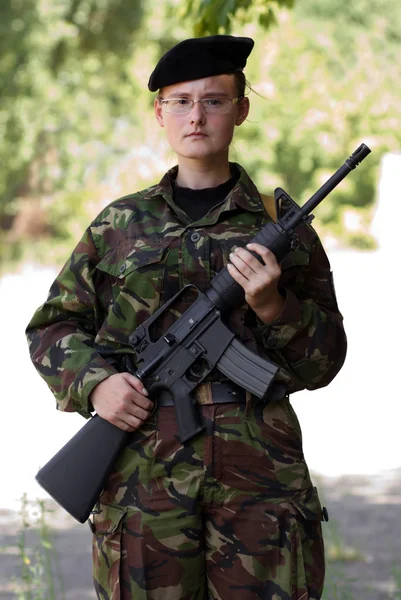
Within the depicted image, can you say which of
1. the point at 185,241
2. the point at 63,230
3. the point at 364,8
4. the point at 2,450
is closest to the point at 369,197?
the point at 364,8

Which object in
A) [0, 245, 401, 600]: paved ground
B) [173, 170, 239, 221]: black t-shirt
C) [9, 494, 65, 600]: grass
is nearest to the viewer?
[173, 170, 239, 221]: black t-shirt

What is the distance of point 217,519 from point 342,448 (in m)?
4.88

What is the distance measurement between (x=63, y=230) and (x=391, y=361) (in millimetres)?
14782

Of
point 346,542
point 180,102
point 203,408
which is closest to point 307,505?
point 203,408

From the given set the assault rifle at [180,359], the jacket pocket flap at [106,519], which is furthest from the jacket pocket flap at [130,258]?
the jacket pocket flap at [106,519]

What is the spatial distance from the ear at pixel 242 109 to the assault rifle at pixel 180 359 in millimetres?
289

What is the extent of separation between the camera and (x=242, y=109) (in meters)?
2.87

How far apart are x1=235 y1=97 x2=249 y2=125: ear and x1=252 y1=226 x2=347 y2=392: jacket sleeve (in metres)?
0.38

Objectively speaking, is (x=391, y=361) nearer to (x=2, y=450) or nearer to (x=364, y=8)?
(x=2, y=450)

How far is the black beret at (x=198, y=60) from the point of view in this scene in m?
2.73

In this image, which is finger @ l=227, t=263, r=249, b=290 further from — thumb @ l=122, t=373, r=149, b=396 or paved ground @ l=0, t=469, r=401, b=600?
paved ground @ l=0, t=469, r=401, b=600

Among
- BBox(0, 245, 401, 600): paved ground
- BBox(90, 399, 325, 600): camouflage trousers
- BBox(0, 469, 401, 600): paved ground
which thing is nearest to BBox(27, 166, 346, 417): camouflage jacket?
BBox(90, 399, 325, 600): camouflage trousers

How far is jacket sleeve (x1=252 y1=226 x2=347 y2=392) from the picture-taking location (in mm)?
2680

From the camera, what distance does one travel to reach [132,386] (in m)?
2.66
